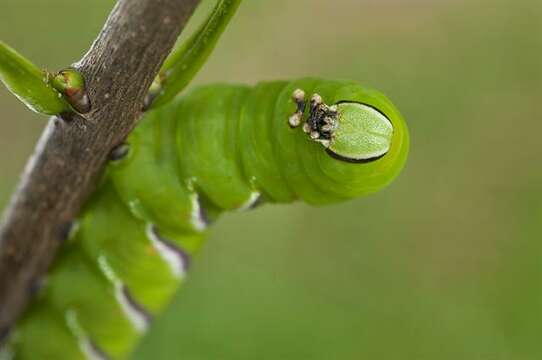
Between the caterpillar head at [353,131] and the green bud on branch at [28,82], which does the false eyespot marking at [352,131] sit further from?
the green bud on branch at [28,82]

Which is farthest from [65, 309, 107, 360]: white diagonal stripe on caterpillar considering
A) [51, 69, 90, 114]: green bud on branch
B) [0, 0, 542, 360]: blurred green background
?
[0, 0, 542, 360]: blurred green background

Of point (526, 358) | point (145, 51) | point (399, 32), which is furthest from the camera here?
point (399, 32)

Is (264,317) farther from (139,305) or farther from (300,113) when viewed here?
(300,113)

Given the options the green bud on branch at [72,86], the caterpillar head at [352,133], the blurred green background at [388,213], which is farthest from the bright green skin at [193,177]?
the blurred green background at [388,213]

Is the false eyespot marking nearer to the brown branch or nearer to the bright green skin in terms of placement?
the bright green skin

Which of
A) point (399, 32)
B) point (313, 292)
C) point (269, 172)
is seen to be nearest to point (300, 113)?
point (269, 172)
